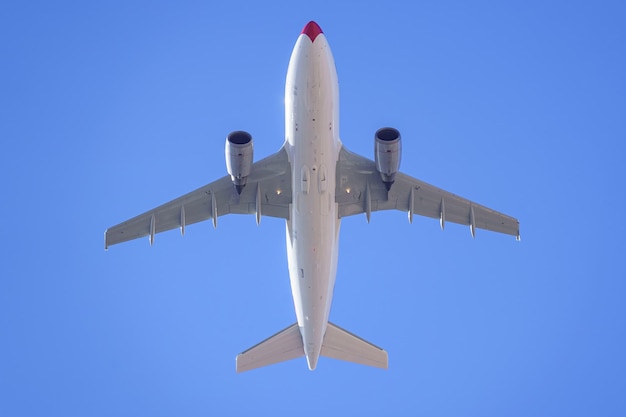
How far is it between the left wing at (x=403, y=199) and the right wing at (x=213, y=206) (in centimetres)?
227

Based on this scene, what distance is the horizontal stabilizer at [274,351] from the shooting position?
120 feet

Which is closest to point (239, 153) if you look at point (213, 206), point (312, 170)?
point (312, 170)

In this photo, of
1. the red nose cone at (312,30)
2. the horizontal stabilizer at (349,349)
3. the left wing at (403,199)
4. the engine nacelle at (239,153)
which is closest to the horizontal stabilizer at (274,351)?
the horizontal stabilizer at (349,349)

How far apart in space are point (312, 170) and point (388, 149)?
274 centimetres

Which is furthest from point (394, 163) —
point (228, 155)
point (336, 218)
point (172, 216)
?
point (172, 216)

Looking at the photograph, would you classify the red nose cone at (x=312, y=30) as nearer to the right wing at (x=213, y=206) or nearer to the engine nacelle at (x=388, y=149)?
the engine nacelle at (x=388, y=149)

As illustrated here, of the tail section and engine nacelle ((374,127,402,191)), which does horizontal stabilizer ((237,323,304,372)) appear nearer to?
the tail section

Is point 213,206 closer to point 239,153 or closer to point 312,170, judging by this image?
point 239,153

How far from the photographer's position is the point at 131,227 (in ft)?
120

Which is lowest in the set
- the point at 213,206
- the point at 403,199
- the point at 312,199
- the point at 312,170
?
the point at 312,199

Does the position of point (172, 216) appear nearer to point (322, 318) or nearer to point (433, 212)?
point (322, 318)

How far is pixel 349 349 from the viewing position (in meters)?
37.1

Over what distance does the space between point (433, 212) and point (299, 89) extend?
26.9 feet

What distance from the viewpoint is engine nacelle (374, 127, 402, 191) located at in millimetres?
33188
